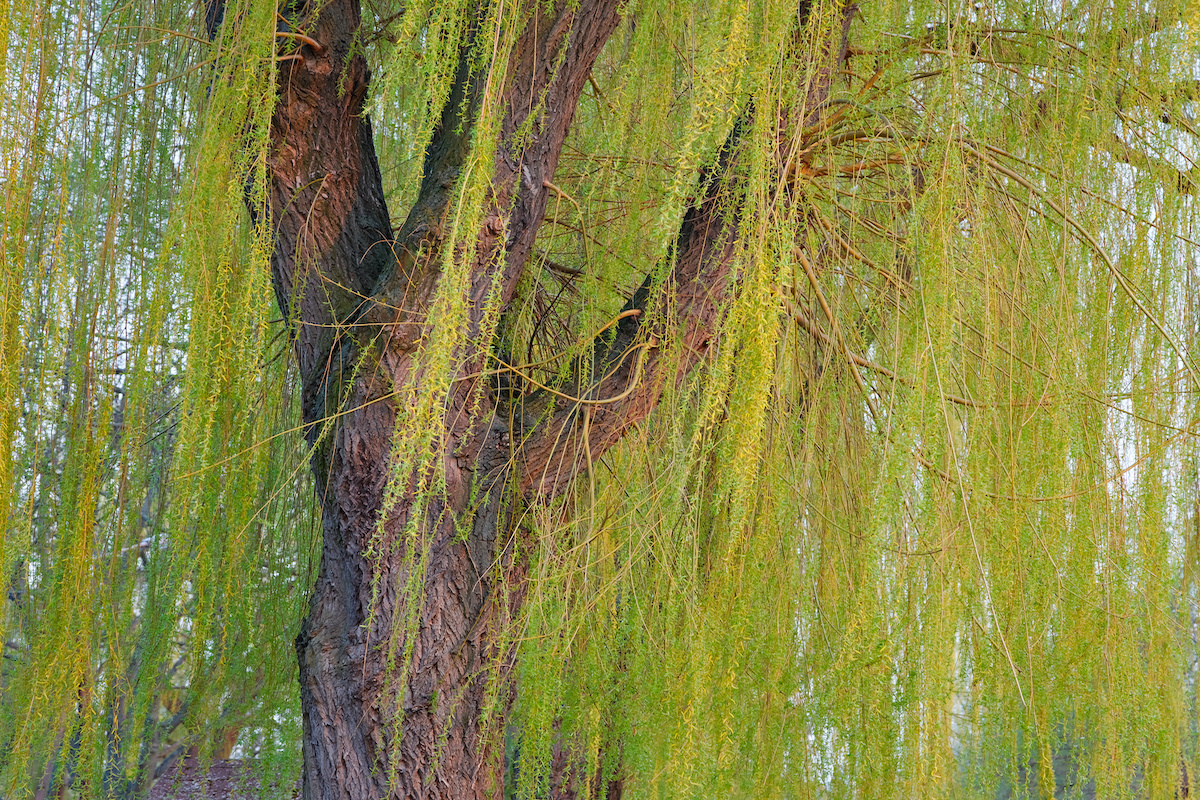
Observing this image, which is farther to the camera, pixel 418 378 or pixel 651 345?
pixel 651 345

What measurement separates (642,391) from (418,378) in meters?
0.42

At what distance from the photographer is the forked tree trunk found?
1562 mm

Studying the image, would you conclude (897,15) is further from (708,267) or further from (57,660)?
(57,660)

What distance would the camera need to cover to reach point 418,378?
1504 mm

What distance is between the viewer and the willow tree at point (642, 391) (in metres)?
1.35

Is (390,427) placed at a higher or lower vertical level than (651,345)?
lower

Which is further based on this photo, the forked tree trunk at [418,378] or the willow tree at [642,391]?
the forked tree trunk at [418,378]

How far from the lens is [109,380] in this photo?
4.93 ft

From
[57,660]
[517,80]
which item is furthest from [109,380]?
[517,80]

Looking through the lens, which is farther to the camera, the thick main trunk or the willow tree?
the thick main trunk

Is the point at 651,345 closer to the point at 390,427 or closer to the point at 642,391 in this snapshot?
the point at 642,391

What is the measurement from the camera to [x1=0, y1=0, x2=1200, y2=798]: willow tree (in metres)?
1.35

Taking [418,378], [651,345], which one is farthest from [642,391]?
[418,378]

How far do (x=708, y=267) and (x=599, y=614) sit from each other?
0.64m
